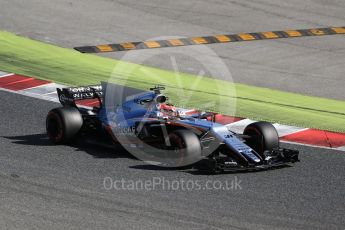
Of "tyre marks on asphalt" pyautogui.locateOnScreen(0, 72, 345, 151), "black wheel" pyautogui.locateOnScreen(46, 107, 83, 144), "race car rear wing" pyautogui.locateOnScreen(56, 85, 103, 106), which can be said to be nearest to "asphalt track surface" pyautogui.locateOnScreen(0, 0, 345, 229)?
"black wheel" pyautogui.locateOnScreen(46, 107, 83, 144)

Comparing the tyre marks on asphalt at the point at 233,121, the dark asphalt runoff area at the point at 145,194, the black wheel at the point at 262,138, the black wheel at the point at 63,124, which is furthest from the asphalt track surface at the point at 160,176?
the black wheel at the point at 262,138

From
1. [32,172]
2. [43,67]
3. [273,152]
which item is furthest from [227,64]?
[32,172]

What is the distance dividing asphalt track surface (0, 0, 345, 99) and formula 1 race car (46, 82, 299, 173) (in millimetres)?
6020

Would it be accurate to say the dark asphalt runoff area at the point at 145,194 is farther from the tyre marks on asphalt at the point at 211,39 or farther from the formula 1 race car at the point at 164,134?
the tyre marks on asphalt at the point at 211,39

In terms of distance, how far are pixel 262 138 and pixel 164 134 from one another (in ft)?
5.07

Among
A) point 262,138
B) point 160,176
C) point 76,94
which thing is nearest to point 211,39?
point 76,94

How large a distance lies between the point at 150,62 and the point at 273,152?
304 inches

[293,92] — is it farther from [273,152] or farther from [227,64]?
[273,152]

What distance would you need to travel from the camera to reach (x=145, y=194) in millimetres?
12758

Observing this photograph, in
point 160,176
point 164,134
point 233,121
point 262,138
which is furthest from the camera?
point 233,121

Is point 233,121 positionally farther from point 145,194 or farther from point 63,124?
point 145,194

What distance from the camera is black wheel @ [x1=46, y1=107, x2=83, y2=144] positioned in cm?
1471

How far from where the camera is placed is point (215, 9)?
26.5 metres

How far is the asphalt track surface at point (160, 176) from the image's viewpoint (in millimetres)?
11719
